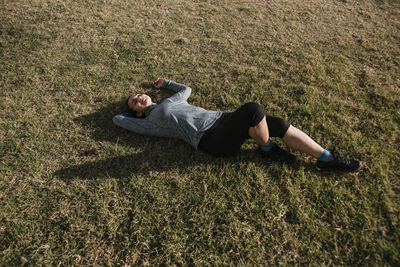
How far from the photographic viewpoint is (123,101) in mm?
4152

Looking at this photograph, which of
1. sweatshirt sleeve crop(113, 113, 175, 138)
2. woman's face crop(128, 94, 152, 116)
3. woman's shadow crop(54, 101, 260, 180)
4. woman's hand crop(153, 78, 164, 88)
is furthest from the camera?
woman's hand crop(153, 78, 164, 88)

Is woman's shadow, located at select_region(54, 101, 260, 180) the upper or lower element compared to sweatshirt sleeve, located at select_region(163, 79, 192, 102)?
lower

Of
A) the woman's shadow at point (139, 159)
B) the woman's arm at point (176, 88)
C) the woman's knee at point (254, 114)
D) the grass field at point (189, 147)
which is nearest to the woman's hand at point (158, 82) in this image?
the woman's arm at point (176, 88)

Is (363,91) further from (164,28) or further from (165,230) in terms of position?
(164,28)

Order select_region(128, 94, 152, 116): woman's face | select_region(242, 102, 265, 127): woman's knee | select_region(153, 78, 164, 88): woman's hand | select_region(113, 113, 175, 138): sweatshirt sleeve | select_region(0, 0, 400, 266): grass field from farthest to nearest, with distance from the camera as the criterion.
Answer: select_region(153, 78, 164, 88): woman's hand → select_region(128, 94, 152, 116): woman's face → select_region(113, 113, 175, 138): sweatshirt sleeve → select_region(242, 102, 265, 127): woman's knee → select_region(0, 0, 400, 266): grass field

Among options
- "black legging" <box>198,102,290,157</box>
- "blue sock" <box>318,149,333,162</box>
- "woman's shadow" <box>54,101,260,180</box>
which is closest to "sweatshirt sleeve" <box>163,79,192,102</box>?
"woman's shadow" <box>54,101,260,180</box>

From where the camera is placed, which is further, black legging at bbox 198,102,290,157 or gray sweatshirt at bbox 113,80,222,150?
gray sweatshirt at bbox 113,80,222,150

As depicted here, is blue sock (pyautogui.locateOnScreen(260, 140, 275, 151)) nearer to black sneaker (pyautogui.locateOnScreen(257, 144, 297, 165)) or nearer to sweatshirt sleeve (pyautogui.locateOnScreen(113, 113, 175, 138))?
black sneaker (pyautogui.locateOnScreen(257, 144, 297, 165))

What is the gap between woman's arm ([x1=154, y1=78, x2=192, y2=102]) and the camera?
3710mm

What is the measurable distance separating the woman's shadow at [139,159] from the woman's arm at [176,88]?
2.41 feet

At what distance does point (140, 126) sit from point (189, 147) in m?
0.82

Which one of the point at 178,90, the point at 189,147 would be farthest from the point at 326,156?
the point at 178,90

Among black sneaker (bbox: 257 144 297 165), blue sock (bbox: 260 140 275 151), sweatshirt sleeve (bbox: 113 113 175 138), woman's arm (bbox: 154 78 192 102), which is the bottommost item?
sweatshirt sleeve (bbox: 113 113 175 138)

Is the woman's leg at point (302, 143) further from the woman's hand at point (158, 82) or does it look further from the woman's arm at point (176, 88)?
the woman's hand at point (158, 82)
